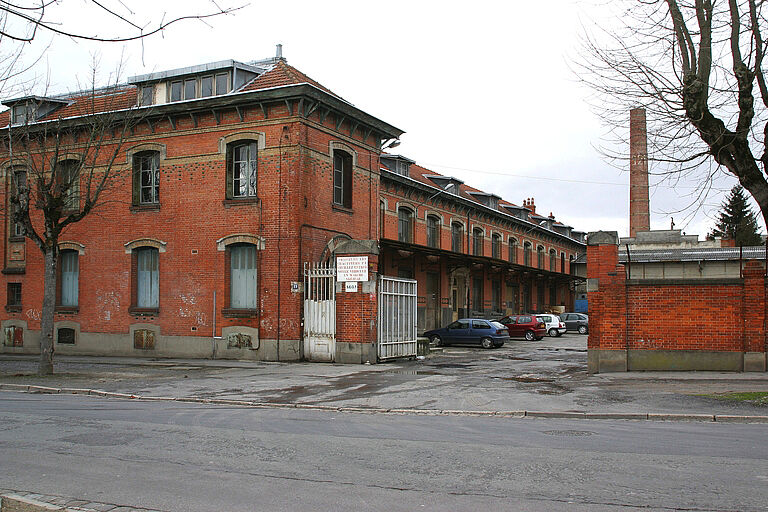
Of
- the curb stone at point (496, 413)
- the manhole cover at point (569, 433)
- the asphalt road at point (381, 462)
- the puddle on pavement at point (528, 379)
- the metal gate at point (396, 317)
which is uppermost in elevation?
the metal gate at point (396, 317)

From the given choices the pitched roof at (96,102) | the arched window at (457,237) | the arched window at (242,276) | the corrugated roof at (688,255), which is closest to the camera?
the corrugated roof at (688,255)

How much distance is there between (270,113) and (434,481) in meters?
18.0

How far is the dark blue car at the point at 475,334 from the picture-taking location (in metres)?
32.3

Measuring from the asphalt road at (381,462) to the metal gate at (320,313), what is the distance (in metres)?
10.4

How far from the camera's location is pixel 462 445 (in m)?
8.80

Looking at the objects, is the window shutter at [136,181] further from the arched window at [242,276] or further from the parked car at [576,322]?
the parked car at [576,322]

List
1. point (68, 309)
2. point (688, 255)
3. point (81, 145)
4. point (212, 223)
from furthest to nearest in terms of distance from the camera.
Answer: point (68, 309)
point (81, 145)
point (212, 223)
point (688, 255)

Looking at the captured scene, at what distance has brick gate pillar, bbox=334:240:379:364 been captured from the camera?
2148 cm

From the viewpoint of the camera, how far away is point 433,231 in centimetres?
4197

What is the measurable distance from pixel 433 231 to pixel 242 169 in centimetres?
1986

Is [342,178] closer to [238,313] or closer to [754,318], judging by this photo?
[238,313]

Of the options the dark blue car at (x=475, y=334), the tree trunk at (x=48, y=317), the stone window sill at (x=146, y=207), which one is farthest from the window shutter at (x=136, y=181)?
the dark blue car at (x=475, y=334)

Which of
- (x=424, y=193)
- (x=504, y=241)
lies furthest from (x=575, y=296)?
(x=424, y=193)

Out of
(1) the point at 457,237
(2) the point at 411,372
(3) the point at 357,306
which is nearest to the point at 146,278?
(3) the point at 357,306
